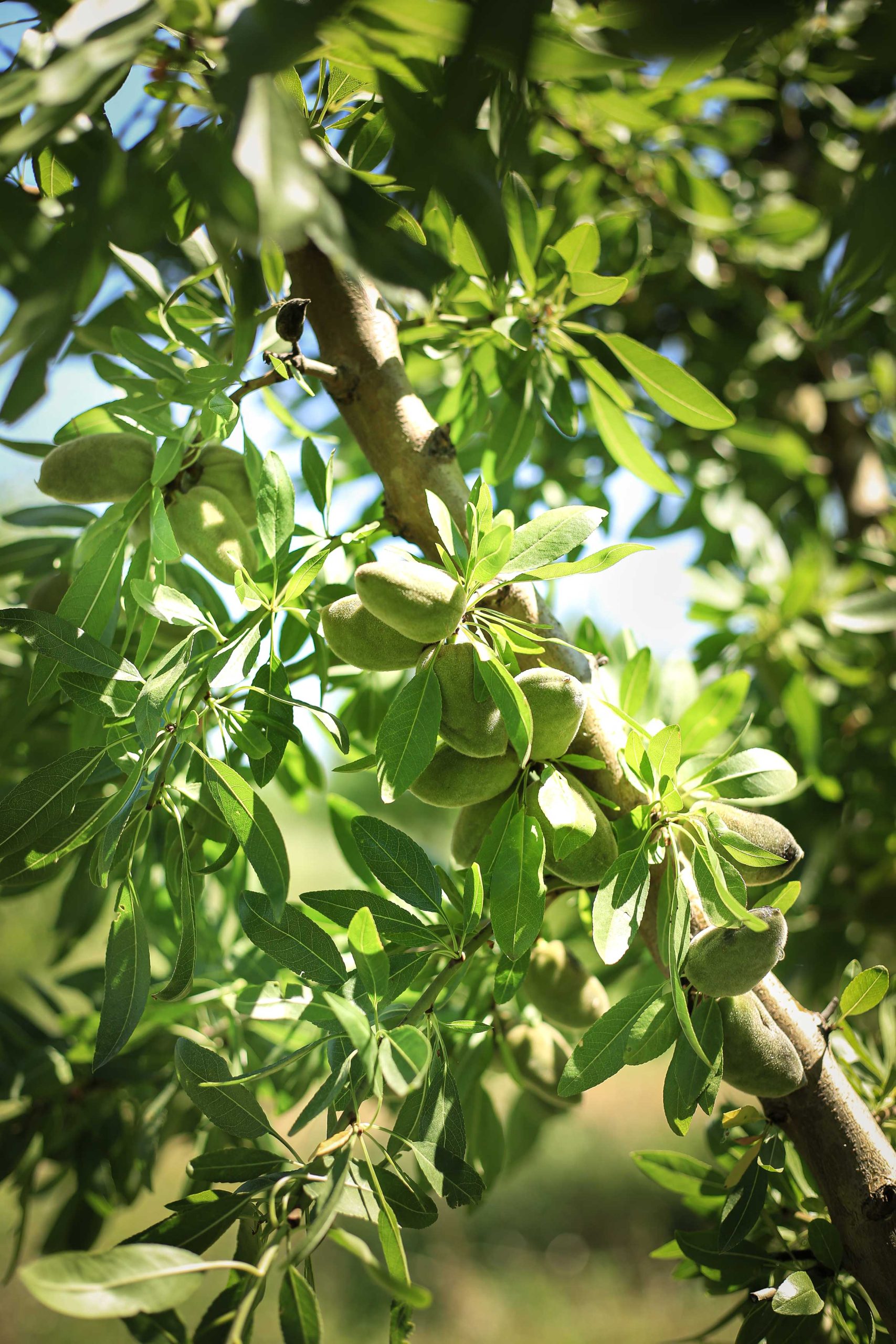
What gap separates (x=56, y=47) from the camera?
1.09 feet

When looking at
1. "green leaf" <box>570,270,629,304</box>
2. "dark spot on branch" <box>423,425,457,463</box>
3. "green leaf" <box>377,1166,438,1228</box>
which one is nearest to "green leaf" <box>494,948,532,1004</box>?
"green leaf" <box>377,1166,438,1228</box>

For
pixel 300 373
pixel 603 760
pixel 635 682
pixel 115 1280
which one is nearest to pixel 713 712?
pixel 635 682

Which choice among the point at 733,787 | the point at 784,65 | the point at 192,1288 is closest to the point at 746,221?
the point at 784,65

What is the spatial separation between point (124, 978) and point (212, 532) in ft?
0.91

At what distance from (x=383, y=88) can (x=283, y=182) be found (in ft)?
0.43

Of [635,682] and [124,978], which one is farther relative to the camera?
[635,682]

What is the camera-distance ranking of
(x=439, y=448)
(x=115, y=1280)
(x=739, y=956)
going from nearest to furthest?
(x=115, y=1280)
(x=739, y=956)
(x=439, y=448)

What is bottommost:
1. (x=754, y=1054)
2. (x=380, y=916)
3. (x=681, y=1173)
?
(x=681, y=1173)

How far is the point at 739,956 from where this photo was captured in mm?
479

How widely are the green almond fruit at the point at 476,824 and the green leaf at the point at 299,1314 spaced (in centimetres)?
23

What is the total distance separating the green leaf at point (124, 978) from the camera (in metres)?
0.47

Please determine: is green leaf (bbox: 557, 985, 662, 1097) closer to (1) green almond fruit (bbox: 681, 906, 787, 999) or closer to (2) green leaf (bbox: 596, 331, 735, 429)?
(1) green almond fruit (bbox: 681, 906, 787, 999)

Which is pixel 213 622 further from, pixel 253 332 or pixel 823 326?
pixel 823 326

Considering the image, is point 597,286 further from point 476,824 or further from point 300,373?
point 476,824
